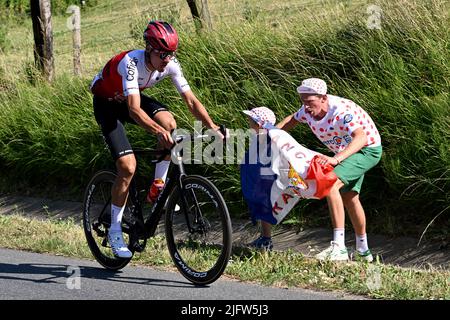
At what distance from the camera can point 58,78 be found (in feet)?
43.8

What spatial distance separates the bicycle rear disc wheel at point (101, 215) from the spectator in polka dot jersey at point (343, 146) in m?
1.70

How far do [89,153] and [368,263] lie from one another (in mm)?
4851

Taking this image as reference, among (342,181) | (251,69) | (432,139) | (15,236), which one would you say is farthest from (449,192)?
(15,236)

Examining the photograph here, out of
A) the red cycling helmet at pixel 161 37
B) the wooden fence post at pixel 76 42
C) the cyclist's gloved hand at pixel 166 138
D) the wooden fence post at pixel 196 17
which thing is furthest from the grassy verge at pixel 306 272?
the wooden fence post at pixel 76 42

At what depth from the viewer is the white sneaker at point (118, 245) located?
289 inches

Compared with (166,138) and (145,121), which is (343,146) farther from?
(145,121)

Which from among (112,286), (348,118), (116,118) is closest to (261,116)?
(348,118)

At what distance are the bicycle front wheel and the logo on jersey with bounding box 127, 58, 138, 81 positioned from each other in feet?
2.99

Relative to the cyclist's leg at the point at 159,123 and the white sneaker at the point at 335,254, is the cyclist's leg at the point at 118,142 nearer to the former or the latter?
the cyclist's leg at the point at 159,123

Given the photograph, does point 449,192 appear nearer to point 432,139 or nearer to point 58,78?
point 432,139

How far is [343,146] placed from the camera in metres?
7.70

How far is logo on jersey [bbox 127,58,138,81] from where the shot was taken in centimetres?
710

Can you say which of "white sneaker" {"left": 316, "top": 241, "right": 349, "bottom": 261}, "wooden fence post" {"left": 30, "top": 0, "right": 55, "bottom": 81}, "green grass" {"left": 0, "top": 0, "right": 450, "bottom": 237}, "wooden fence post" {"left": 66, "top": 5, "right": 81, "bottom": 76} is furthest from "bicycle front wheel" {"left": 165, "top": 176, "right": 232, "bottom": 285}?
"wooden fence post" {"left": 30, "top": 0, "right": 55, "bottom": 81}

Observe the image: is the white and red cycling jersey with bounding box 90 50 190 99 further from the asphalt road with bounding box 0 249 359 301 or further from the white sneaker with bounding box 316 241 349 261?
the white sneaker with bounding box 316 241 349 261
